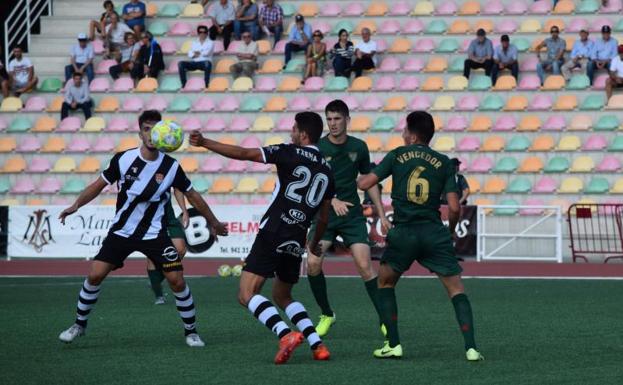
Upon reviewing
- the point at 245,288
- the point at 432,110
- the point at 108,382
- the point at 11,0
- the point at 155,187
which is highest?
Result: the point at 11,0

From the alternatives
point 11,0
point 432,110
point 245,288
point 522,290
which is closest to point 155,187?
point 245,288

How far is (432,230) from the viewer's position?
31.0 ft

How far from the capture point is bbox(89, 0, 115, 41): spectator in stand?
30.4 m

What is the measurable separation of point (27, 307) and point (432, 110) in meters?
15.0

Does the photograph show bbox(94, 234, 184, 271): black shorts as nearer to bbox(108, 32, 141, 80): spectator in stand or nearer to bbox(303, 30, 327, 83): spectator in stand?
bbox(303, 30, 327, 83): spectator in stand

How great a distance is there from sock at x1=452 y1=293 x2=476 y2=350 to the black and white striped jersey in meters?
2.63

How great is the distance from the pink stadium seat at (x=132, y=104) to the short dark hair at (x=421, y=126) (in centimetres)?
2042

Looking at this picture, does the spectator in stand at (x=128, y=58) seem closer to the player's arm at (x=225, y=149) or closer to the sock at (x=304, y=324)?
the sock at (x=304, y=324)

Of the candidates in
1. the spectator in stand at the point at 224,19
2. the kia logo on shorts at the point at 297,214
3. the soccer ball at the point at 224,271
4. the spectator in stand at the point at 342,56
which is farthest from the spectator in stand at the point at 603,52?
the kia logo on shorts at the point at 297,214

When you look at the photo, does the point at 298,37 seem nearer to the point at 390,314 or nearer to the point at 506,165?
the point at 506,165

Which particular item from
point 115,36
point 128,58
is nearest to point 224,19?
point 128,58

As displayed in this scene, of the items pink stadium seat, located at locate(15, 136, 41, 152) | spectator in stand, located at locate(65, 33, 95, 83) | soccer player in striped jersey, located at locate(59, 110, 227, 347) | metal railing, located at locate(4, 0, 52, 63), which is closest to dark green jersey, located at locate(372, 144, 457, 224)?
soccer player in striped jersey, located at locate(59, 110, 227, 347)

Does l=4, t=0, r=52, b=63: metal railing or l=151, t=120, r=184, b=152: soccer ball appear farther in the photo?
l=4, t=0, r=52, b=63: metal railing

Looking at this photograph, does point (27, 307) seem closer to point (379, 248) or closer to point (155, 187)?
point (155, 187)
